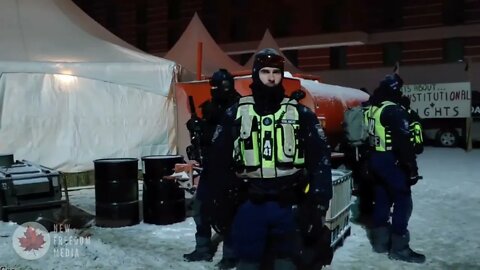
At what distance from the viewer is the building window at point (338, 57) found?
33.0m

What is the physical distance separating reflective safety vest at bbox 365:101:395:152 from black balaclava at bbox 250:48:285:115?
2.85m

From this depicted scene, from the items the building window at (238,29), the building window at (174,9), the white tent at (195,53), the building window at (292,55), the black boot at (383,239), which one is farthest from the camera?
the building window at (174,9)

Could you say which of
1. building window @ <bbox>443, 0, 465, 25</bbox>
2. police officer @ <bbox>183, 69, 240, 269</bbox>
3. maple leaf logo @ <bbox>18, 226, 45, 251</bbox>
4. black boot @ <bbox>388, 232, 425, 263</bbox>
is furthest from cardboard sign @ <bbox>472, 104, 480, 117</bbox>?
maple leaf logo @ <bbox>18, 226, 45, 251</bbox>

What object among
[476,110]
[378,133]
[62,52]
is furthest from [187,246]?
[476,110]

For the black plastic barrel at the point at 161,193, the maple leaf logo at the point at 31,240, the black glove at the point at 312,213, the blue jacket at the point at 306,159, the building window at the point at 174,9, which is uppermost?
the building window at the point at 174,9

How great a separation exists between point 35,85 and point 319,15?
84.7ft

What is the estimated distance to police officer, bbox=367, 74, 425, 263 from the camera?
5.97 metres

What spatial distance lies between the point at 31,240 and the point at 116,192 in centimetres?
140

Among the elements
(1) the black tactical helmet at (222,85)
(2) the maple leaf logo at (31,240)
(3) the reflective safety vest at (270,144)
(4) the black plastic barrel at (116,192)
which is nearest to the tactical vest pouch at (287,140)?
(3) the reflective safety vest at (270,144)

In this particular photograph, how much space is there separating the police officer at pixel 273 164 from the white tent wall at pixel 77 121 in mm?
8572

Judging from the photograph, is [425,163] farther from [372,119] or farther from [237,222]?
[237,222]

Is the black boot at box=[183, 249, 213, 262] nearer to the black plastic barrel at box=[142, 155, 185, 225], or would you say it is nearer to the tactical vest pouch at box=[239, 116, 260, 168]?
the black plastic barrel at box=[142, 155, 185, 225]

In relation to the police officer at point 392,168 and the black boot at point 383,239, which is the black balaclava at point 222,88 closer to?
the police officer at point 392,168

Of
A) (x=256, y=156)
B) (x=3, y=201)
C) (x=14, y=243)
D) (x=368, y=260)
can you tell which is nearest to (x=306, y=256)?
(x=256, y=156)
